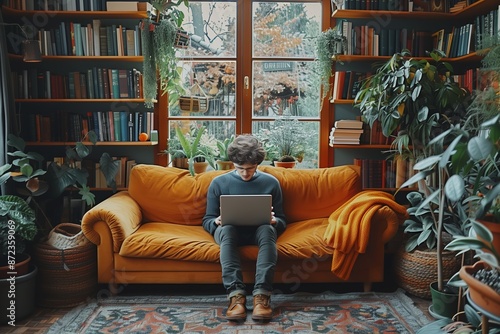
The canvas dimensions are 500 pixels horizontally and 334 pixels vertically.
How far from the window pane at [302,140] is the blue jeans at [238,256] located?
1014 mm

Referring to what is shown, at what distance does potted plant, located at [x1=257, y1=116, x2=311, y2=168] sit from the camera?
3901 mm

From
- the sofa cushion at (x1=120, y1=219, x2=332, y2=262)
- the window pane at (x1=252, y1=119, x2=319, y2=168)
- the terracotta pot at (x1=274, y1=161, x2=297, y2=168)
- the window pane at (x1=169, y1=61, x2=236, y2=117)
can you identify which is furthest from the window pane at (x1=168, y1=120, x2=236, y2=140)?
the sofa cushion at (x1=120, y1=219, x2=332, y2=262)

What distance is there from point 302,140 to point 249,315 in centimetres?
161

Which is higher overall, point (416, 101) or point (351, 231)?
point (416, 101)

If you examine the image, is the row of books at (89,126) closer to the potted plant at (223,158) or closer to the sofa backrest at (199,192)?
the sofa backrest at (199,192)

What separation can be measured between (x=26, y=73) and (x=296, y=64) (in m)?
2.06

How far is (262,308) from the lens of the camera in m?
2.76

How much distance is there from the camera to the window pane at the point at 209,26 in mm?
4000

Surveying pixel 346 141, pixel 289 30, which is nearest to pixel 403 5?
pixel 289 30

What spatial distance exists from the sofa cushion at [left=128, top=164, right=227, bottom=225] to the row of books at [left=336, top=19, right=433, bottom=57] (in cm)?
154

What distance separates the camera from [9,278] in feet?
9.01

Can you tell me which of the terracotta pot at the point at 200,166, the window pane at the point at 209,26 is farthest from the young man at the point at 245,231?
the window pane at the point at 209,26

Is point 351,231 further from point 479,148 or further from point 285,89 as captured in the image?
point 285,89

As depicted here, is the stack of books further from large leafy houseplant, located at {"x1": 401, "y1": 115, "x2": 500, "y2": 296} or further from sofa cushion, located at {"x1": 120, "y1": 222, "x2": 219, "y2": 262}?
sofa cushion, located at {"x1": 120, "y1": 222, "x2": 219, "y2": 262}
